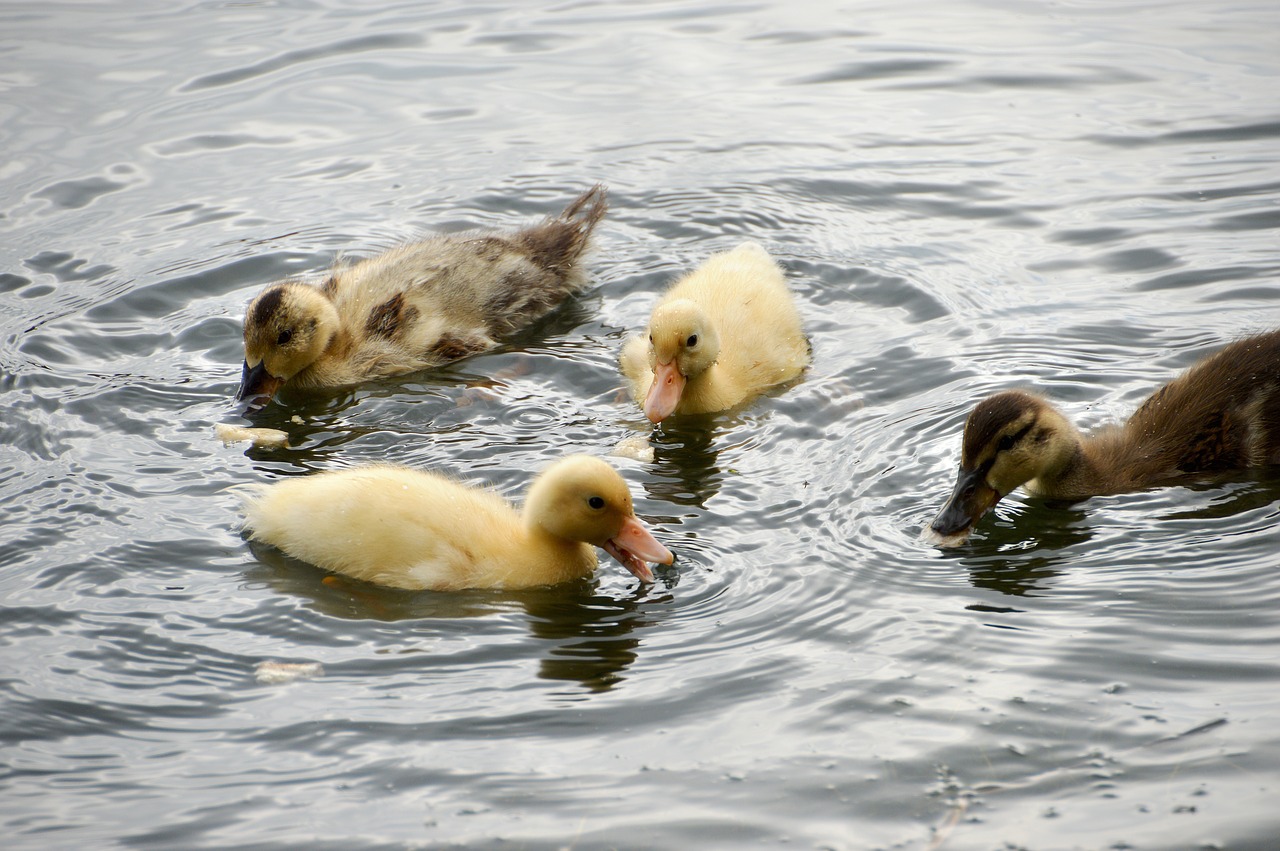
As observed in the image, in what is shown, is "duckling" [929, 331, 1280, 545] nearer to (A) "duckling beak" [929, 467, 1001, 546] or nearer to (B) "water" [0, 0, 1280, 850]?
(A) "duckling beak" [929, 467, 1001, 546]

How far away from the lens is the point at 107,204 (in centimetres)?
959

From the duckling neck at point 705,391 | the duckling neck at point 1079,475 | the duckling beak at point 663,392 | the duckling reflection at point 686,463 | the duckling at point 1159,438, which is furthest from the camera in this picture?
the duckling neck at point 705,391

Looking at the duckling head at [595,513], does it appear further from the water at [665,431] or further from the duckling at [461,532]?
the water at [665,431]

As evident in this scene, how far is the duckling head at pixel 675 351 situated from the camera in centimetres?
691

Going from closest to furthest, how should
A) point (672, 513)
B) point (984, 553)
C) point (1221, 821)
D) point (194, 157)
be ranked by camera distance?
point (1221, 821) < point (984, 553) < point (672, 513) < point (194, 157)

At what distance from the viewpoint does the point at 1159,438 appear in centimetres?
608

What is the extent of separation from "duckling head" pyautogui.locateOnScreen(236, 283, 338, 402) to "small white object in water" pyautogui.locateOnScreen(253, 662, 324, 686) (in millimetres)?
2670

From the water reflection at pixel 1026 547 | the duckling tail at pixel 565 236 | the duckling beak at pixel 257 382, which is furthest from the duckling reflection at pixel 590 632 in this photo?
the duckling tail at pixel 565 236

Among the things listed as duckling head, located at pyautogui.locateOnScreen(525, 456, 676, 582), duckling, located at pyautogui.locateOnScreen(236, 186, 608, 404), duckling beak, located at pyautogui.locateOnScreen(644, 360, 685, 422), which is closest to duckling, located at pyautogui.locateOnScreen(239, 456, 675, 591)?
duckling head, located at pyautogui.locateOnScreen(525, 456, 676, 582)

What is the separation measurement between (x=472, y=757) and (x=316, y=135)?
24.7ft

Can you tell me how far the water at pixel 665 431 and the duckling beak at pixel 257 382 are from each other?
190 millimetres

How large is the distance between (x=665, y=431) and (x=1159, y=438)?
2325 mm

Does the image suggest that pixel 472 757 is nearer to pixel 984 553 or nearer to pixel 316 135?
pixel 984 553

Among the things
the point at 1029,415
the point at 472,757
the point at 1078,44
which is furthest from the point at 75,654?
the point at 1078,44
